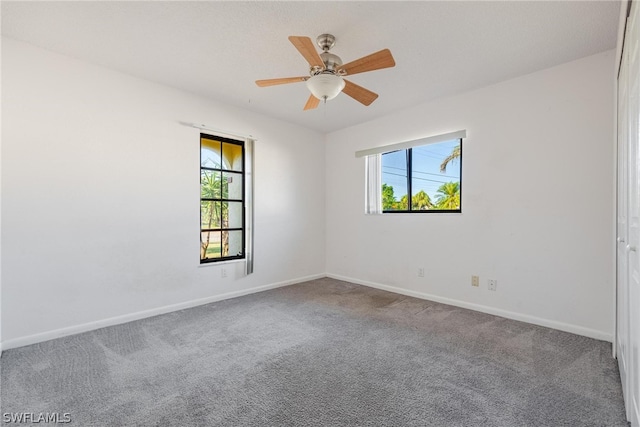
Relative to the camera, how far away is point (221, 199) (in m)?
3.80

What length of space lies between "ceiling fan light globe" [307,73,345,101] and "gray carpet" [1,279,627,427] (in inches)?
78.9

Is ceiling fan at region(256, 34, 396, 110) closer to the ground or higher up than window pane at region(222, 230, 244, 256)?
higher up

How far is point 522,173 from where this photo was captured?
2959 mm

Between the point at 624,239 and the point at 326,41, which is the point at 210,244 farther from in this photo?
the point at 624,239

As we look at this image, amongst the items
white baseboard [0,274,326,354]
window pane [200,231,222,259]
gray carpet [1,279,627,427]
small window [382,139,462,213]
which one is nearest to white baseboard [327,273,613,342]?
gray carpet [1,279,627,427]

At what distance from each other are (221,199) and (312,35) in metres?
2.28

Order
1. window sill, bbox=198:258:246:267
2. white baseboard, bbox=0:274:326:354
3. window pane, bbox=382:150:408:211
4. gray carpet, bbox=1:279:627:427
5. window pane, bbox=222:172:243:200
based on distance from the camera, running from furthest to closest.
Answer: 1. window pane, bbox=382:150:408:211
2. window pane, bbox=222:172:243:200
3. window sill, bbox=198:258:246:267
4. white baseboard, bbox=0:274:326:354
5. gray carpet, bbox=1:279:627:427

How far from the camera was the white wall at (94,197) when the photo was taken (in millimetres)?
2404

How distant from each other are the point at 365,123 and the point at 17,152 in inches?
151

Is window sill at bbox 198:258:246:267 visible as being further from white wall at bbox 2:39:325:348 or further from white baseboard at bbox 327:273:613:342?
white baseboard at bbox 327:273:613:342

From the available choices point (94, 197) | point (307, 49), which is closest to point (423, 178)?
point (307, 49)

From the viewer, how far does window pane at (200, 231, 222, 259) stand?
3.61m

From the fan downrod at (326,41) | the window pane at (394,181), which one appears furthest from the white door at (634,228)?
the window pane at (394,181)

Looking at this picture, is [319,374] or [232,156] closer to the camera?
[319,374]
